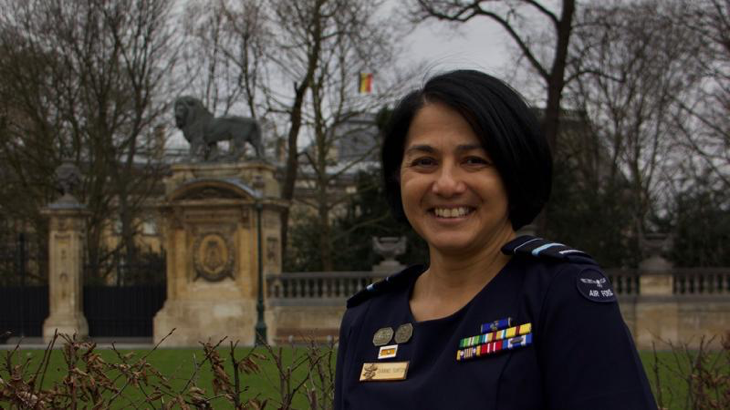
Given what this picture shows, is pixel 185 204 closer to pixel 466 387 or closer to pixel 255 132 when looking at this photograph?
pixel 255 132

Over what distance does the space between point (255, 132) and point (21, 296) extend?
692 cm

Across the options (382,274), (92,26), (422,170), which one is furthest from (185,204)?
(422,170)

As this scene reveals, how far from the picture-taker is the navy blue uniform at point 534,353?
1.85 m

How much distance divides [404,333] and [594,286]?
1.92ft

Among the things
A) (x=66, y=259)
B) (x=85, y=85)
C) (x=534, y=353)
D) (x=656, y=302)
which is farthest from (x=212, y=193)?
(x=534, y=353)

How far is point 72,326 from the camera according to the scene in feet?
69.9

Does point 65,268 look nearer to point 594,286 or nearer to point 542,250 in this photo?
point 542,250

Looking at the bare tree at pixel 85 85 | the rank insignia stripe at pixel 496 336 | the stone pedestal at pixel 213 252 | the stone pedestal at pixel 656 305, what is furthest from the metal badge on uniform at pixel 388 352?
the bare tree at pixel 85 85

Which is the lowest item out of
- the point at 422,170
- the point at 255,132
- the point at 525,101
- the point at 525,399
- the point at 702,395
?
the point at 702,395

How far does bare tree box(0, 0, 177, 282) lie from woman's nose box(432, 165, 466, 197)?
2262cm

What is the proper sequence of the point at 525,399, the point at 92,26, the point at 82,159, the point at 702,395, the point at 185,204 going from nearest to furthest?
the point at 525,399, the point at 702,395, the point at 185,204, the point at 92,26, the point at 82,159

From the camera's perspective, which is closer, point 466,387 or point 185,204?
point 466,387

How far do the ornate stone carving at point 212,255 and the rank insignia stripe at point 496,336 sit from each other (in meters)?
19.1

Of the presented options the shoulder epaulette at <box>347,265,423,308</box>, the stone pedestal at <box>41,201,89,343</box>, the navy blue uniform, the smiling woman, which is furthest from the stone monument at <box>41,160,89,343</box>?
the navy blue uniform
